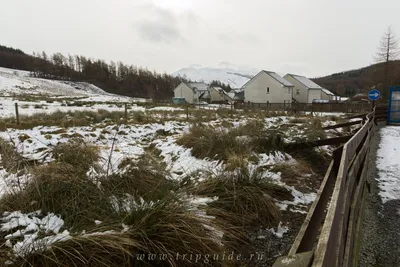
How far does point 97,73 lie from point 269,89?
8579cm

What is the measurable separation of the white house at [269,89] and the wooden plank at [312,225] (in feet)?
156

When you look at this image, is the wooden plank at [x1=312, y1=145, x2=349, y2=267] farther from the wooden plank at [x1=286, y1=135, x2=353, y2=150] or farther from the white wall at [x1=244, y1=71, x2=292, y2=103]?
the white wall at [x1=244, y1=71, x2=292, y2=103]

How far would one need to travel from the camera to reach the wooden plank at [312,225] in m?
1.80

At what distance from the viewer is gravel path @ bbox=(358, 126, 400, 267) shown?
107 inches

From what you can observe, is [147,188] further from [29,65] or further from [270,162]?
[29,65]

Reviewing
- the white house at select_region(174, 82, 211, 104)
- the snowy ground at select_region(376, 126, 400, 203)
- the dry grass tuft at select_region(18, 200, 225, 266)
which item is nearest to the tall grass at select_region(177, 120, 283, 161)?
the snowy ground at select_region(376, 126, 400, 203)

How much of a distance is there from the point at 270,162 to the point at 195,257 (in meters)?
3.42

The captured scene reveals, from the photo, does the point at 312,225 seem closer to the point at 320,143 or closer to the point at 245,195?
the point at 245,195

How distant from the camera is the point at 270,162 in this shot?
5188 mm

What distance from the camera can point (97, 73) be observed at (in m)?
107

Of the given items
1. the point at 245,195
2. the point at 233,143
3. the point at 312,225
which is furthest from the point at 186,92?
the point at 312,225

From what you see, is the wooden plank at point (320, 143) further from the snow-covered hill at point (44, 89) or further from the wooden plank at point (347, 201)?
the snow-covered hill at point (44, 89)

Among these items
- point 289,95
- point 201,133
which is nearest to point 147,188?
point 201,133

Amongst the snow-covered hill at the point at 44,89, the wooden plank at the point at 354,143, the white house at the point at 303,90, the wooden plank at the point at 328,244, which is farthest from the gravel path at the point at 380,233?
the white house at the point at 303,90
